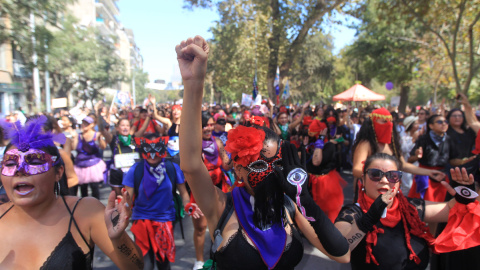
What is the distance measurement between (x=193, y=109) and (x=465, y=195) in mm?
1931

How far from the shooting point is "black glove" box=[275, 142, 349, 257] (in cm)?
163

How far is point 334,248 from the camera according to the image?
181 centimetres

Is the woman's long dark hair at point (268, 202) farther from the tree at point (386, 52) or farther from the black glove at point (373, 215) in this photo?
the tree at point (386, 52)

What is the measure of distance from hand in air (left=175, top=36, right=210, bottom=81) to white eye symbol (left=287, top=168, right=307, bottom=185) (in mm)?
632

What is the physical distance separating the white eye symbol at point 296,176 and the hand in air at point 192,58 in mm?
632

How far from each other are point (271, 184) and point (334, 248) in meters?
0.47

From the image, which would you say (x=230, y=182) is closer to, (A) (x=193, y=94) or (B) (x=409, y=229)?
(B) (x=409, y=229)

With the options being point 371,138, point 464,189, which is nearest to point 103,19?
point 371,138

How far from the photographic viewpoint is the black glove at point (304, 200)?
163 centimetres

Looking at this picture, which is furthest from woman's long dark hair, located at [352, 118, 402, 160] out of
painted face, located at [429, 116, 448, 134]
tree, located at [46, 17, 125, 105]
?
tree, located at [46, 17, 125, 105]

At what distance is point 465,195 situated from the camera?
2281 mm

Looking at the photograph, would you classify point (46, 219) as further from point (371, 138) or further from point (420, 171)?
point (420, 171)

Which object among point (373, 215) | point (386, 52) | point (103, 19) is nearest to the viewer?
point (373, 215)

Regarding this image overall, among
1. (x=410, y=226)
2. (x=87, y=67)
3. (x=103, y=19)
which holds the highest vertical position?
(x=103, y=19)
